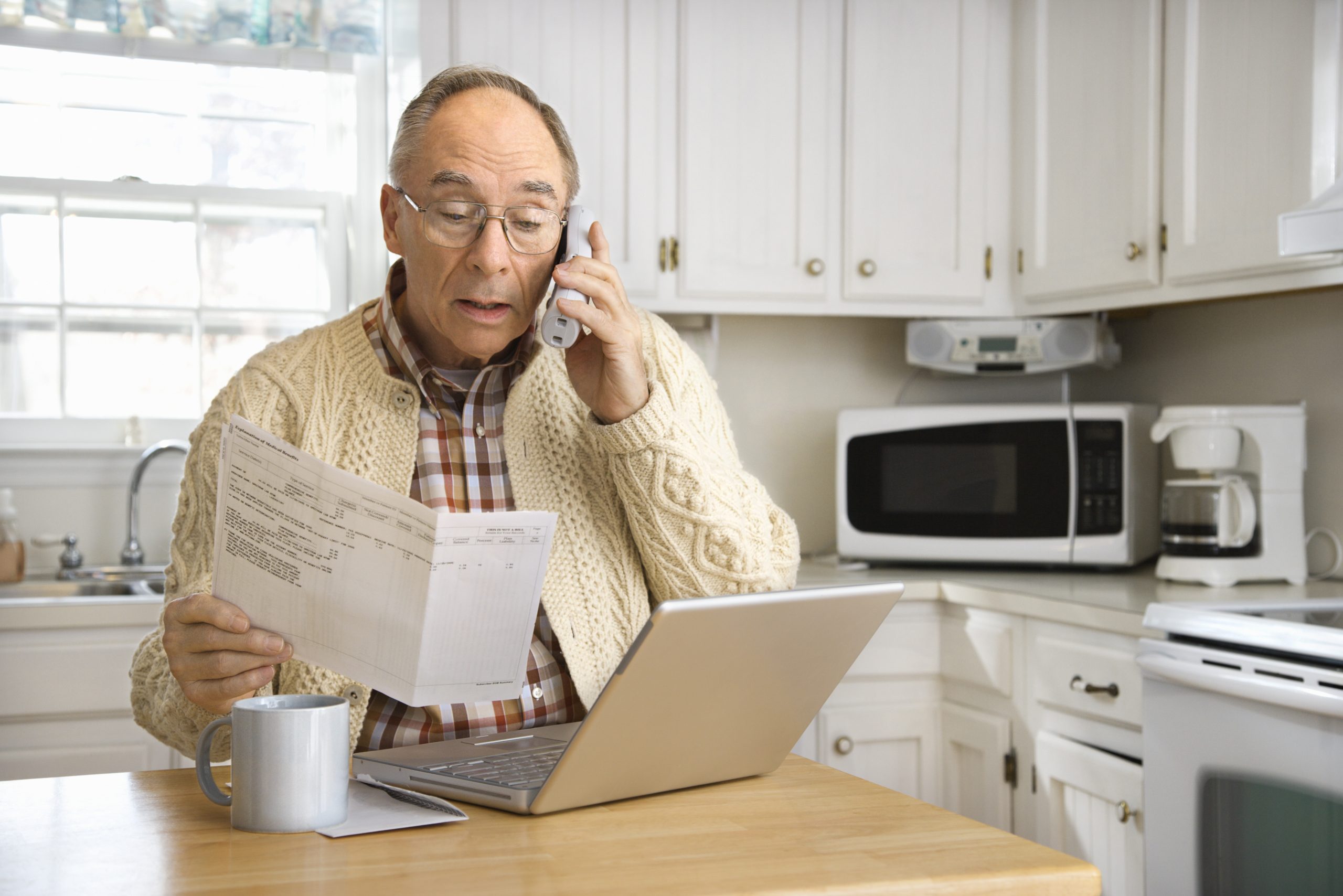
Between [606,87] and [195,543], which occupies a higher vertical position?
[606,87]

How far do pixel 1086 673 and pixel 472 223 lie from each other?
133 centimetres

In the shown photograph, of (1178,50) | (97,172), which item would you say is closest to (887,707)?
(1178,50)

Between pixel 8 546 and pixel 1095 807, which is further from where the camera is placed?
pixel 8 546

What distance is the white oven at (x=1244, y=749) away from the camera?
4.86 feet

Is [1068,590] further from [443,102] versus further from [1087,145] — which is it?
[443,102]

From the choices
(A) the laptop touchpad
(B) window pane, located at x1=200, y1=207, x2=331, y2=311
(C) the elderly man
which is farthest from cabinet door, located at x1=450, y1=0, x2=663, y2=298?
(A) the laptop touchpad

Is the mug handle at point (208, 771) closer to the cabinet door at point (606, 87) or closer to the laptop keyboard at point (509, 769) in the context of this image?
the laptop keyboard at point (509, 769)

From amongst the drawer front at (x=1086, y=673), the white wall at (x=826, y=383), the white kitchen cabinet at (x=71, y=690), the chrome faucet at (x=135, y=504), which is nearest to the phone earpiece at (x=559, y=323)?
the drawer front at (x=1086, y=673)

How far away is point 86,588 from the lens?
2451 millimetres

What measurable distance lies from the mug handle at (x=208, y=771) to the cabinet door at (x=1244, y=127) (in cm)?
181

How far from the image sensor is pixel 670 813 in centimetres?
84

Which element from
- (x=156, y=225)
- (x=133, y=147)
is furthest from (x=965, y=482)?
(x=133, y=147)

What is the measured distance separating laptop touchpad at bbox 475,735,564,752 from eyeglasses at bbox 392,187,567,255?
48 centimetres

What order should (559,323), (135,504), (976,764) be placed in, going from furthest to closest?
(135,504) → (976,764) → (559,323)
